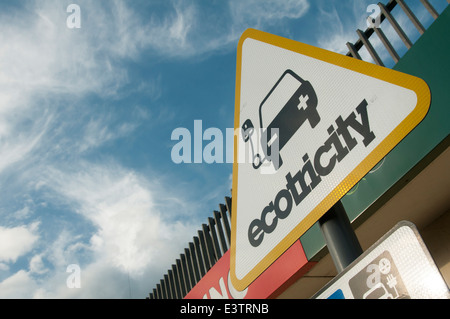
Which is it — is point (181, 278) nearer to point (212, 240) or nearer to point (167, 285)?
point (167, 285)

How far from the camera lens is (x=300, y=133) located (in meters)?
1.41

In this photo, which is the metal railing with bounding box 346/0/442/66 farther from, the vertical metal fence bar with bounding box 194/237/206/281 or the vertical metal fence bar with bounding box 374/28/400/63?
the vertical metal fence bar with bounding box 194/237/206/281

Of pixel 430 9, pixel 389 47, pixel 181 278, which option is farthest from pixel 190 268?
pixel 430 9

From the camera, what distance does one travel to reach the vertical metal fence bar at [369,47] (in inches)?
147

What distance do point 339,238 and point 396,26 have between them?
3.14 m

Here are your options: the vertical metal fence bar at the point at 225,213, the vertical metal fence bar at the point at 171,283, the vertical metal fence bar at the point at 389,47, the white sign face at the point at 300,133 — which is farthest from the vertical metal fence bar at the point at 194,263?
the white sign face at the point at 300,133

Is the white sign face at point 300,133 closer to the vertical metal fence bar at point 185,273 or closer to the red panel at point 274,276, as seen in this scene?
the red panel at point 274,276

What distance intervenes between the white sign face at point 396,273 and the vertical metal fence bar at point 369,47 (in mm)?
3291

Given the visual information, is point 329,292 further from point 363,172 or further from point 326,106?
point 326,106

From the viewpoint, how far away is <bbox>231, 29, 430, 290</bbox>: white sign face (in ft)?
3.67

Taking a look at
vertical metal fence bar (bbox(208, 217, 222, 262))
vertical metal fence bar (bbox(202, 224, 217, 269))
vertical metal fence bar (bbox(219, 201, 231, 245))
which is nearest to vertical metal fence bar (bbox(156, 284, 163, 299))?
vertical metal fence bar (bbox(202, 224, 217, 269))

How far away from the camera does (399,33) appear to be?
3504 millimetres

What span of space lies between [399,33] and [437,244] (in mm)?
2120
